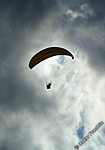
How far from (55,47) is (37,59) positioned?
527 cm

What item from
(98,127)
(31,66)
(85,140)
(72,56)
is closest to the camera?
(72,56)

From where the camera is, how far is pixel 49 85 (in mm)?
47844

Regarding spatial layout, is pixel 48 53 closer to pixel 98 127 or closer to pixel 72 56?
pixel 72 56

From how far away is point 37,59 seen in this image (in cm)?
4497

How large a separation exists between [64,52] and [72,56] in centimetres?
228

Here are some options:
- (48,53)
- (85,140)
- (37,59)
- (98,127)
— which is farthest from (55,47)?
(98,127)

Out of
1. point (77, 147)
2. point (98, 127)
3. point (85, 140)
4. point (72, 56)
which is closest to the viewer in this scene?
point (72, 56)

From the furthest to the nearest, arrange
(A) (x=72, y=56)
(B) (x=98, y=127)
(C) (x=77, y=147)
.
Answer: (B) (x=98, y=127) → (C) (x=77, y=147) → (A) (x=72, y=56)

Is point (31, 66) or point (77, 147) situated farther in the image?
point (77, 147)

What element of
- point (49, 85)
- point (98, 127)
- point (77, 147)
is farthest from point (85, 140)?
point (49, 85)

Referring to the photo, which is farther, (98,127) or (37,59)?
(98,127)

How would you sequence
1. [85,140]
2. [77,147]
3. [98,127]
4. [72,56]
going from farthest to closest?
[98,127]
[85,140]
[77,147]
[72,56]

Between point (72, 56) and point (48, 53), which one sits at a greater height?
point (48, 53)

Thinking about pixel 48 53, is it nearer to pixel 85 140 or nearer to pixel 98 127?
pixel 85 140
